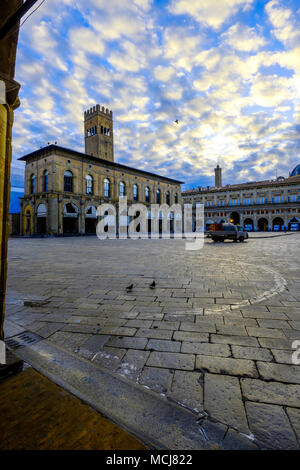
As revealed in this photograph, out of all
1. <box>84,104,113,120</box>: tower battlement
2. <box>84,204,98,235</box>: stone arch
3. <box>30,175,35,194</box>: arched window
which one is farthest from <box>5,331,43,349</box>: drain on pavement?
<box>84,104,113,120</box>: tower battlement

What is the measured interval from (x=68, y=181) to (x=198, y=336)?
3127 cm

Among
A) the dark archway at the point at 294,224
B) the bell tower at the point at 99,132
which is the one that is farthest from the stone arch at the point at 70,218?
the dark archway at the point at 294,224

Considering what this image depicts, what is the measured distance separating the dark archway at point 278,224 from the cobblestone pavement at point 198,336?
56.3 meters

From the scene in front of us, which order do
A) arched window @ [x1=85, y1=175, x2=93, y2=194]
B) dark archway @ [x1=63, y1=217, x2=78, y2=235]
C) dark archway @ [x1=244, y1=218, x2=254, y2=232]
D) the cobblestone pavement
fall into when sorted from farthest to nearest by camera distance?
dark archway @ [x1=244, y1=218, x2=254, y2=232]
arched window @ [x1=85, y1=175, x2=93, y2=194]
dark archway @ [x1=63, y1=217, x2=78, y2=235]
the cobblestone pavement

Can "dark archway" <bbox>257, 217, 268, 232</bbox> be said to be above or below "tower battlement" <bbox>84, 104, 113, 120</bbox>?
below

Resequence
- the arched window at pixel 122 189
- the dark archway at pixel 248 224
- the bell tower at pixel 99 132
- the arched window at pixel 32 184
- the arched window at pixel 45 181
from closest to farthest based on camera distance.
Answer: the arched window at pixel 45 181, the arched window at pixel 32 184, the arched window at pixel 122 189, the bell tower at pixel 99 132, the dark archway at pixel 248 224

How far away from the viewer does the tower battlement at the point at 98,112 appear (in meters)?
47.3

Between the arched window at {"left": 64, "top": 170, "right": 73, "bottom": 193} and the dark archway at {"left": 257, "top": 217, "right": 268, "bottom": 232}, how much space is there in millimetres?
46770

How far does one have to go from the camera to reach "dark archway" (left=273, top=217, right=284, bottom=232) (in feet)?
177

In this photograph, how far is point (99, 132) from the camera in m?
47.1

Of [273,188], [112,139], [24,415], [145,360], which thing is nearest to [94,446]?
[24,415]

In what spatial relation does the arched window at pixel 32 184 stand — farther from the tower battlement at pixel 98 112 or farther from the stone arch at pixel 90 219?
the tower battlement at pixel 98 112

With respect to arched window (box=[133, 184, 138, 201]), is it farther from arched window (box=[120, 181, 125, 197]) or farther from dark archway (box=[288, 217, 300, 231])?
dark archway (box=[288, 217, 300, 231])

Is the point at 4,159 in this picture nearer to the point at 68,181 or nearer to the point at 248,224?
the point at 68,181
